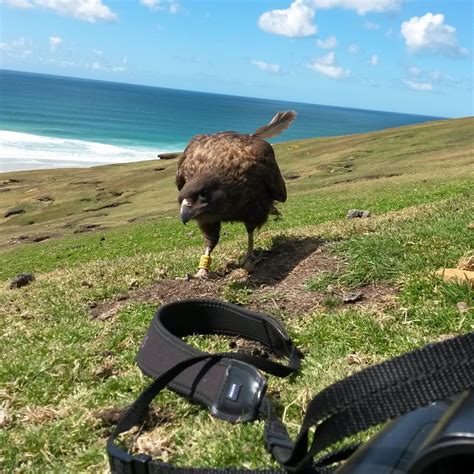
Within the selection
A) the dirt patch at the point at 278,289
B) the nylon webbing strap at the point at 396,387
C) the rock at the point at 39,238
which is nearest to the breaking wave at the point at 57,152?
the rock at the point at 39,238

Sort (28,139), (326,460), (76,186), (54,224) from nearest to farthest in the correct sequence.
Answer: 1. (326,460)
2. (54,224)
3. (76,186)
4. (28,139)

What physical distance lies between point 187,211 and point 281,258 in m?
1.49

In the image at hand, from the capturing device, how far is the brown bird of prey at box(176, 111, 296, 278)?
25.3ft

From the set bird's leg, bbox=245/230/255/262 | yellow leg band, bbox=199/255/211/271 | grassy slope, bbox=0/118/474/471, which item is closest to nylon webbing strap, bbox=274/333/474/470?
grassy slope, bbox=0/118/474/471

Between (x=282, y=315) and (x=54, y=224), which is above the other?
(x=282, y=315)

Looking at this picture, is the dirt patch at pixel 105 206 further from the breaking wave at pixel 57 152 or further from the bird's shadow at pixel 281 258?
the breaking wave at pixel 57 152

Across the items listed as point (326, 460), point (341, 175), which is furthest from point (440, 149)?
point (326, 460)

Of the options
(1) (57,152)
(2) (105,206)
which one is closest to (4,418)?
(2) (105,206)

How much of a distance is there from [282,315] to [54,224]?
31092mm

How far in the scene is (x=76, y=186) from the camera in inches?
1939

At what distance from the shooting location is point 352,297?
5641 mm

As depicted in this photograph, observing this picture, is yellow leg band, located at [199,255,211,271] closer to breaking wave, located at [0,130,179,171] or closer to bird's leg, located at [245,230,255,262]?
bird's leg, located at [245,230,255,262]

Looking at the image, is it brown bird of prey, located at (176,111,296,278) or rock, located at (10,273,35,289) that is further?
rock, located at (10,273,35,289)

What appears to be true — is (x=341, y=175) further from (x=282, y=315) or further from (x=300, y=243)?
(x=282, y=315)
